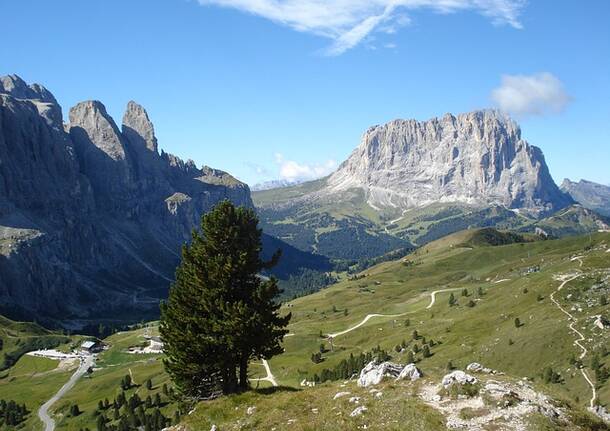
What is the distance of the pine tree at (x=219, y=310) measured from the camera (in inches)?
1752

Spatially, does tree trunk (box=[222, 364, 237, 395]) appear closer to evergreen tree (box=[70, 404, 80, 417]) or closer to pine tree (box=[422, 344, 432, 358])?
pine tree (box=[422, 344, 432, 358])

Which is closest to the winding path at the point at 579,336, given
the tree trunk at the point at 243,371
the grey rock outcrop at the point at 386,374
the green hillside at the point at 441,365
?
the green hillside at the point at 441,365

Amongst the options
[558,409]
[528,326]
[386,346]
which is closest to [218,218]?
[558,409]

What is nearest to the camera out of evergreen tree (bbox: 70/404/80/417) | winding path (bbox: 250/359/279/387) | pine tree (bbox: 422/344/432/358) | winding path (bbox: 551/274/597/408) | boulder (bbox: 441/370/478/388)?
boulder (bbox: 441/370/478/388)

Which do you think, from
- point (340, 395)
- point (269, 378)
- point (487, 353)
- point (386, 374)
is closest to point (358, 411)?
point (340, 395)

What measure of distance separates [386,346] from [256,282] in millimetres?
137512

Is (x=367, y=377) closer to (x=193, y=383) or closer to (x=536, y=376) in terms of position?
(x=193, y=383)

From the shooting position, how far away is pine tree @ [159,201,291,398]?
44500 mm

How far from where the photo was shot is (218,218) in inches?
1897

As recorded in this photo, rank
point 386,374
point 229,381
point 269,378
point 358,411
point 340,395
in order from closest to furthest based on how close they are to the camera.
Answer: point 358,411 → point 340,395 → point 386,374 → point 229,381 → point 269,378

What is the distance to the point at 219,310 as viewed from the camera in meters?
45.5

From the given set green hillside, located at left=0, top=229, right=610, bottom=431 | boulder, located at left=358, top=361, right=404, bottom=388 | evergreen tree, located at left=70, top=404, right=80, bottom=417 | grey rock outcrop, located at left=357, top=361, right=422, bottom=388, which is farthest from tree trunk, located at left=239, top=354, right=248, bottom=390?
evergreen tree, located at left=70, top=404, right=80, bottom=417

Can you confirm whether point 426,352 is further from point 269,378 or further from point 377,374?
point 377,374

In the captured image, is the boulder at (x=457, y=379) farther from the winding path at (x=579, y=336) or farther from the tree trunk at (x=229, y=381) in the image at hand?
the winding path at (x=579, y=336)
